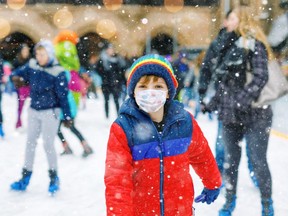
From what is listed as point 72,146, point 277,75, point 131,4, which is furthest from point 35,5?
point 277,75

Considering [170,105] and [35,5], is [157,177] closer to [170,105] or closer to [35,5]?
[170,105]

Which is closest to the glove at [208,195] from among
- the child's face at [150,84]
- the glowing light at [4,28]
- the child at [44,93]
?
the child's face at [150,84]

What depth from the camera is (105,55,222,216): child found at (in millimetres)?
1877

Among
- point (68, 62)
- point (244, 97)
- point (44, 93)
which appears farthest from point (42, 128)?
point (68, 62)

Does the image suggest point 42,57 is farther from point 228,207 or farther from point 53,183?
point 228,207

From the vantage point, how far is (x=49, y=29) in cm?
2066

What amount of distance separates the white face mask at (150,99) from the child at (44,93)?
2.41m

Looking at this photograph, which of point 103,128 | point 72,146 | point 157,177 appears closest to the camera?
point 157,177

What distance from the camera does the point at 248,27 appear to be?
3.29 metres

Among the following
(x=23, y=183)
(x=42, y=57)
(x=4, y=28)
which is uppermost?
(x=4, y=28)

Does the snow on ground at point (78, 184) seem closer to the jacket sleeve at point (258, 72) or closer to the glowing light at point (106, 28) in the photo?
the jacket sleeve at point (258, 72)

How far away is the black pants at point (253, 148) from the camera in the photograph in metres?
3.26

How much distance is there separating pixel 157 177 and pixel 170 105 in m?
0.34

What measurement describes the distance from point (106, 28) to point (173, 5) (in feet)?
11.5
